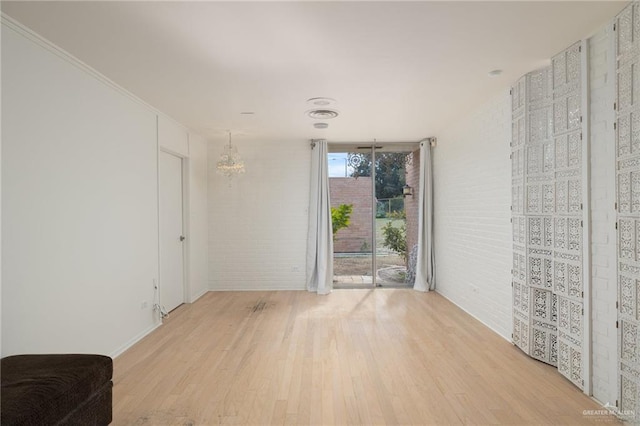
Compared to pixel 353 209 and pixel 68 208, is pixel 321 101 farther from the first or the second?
pixel 353 209

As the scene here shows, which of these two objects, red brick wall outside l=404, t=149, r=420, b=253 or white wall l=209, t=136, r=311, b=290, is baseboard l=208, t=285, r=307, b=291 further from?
red brick wall outside l=404, t=149, r=420, b=253

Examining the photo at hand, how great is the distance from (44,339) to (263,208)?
3.85 metres

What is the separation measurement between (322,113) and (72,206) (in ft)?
8.85

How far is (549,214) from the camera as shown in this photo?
9.25 ft

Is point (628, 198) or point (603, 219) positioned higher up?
point (628, 198)

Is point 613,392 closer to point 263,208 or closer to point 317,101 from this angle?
point 317,101

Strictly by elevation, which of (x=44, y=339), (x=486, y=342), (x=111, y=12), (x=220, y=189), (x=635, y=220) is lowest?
(x=486, y=342)

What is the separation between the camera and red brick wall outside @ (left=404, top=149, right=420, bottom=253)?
6.04 metres

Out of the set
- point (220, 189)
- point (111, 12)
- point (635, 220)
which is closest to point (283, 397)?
point (635, 220)

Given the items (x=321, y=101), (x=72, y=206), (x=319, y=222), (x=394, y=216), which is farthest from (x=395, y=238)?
(x=72, y=206)

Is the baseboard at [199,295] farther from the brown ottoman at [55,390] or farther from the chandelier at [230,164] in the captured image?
the brown ottoman at [55,390]

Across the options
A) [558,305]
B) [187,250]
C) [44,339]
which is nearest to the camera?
[44,339]

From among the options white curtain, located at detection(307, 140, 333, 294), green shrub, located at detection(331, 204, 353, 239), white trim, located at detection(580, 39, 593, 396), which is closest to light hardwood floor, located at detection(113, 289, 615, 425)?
white trim, located at detection(580, 39, 593, 396)

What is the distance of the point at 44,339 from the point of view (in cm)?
238
